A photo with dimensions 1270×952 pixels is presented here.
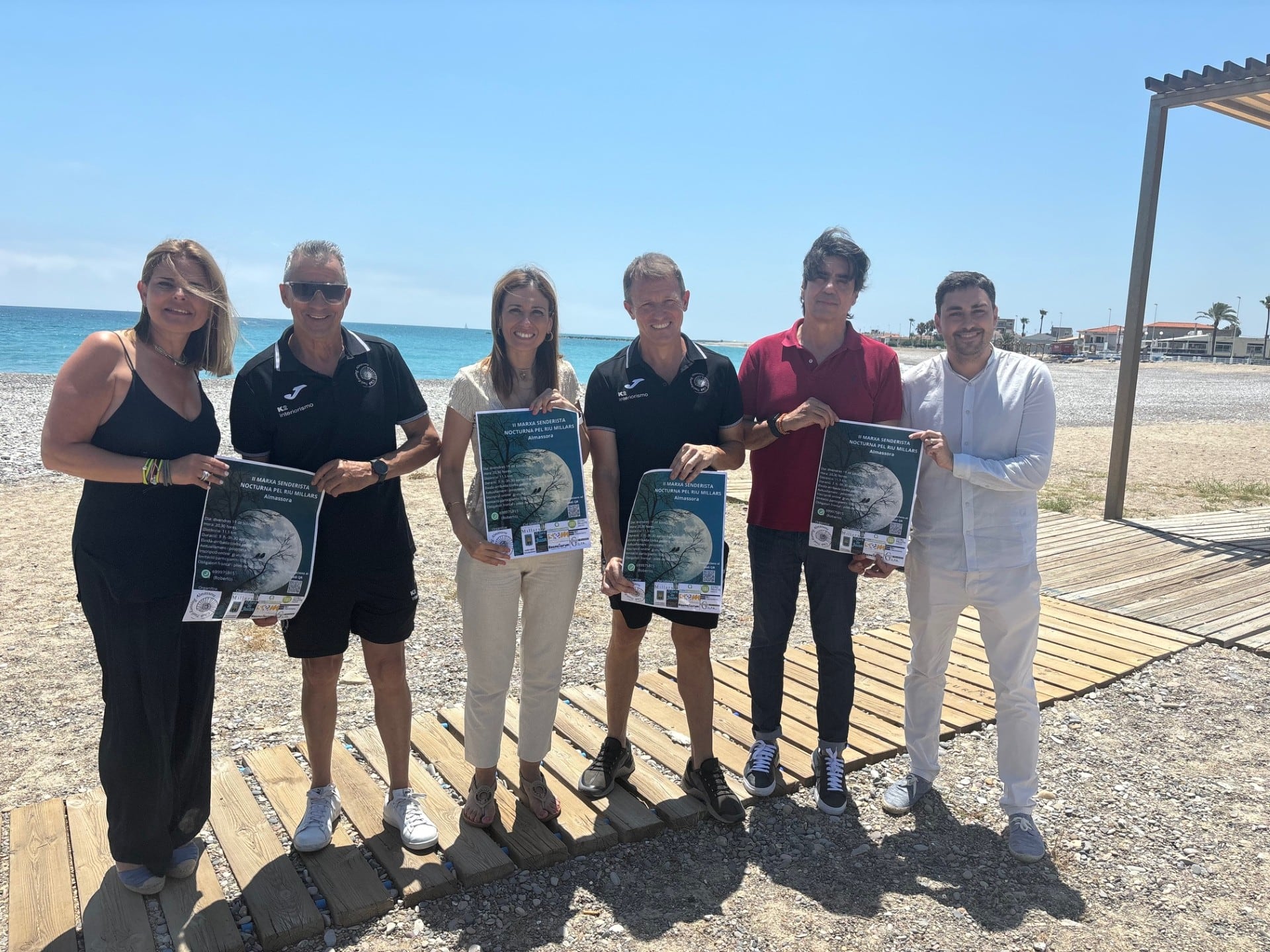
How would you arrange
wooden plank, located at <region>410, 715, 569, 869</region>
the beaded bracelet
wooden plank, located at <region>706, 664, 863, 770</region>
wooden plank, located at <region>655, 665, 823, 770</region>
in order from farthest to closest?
wooden plank, located at <region>655, 665, 823, 770</region>, wooden plank, located at <region>706, 664, 863, 770</region>, wooden plank, located at <region>410, 715, 569, 869</region>, the beaded bracelet

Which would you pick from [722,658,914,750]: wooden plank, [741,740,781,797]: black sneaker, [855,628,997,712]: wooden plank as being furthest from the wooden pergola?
[741,740,781,797]: black sneaker

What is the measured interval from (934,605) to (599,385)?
5.56 feet

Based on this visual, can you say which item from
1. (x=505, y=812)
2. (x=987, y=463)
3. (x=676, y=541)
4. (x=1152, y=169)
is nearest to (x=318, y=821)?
(x=505, y=812)

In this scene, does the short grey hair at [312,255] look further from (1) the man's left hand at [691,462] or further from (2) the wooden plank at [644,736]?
(2) the wooden plank at [644,736]

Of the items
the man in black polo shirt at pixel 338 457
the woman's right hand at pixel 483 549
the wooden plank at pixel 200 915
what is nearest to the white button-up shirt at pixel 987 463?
the woman's right hand at pixel 483 549

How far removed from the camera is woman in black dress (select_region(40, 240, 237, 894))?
2660 mm

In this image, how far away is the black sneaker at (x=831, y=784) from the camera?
368cm

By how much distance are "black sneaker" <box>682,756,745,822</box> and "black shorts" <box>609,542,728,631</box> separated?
704 mm

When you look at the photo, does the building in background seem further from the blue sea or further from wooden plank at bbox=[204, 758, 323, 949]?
wooden plank at bbox=[204, 758, 323, 949]

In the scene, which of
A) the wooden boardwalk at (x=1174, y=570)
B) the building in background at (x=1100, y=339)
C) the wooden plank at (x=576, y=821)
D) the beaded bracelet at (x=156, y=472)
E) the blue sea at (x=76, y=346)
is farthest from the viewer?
the building in background at (x=1100, y=339)

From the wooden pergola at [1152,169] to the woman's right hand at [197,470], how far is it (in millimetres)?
9001

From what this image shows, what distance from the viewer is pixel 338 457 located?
9.80 ft

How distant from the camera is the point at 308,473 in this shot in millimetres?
2850

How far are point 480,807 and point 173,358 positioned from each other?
210 cm
